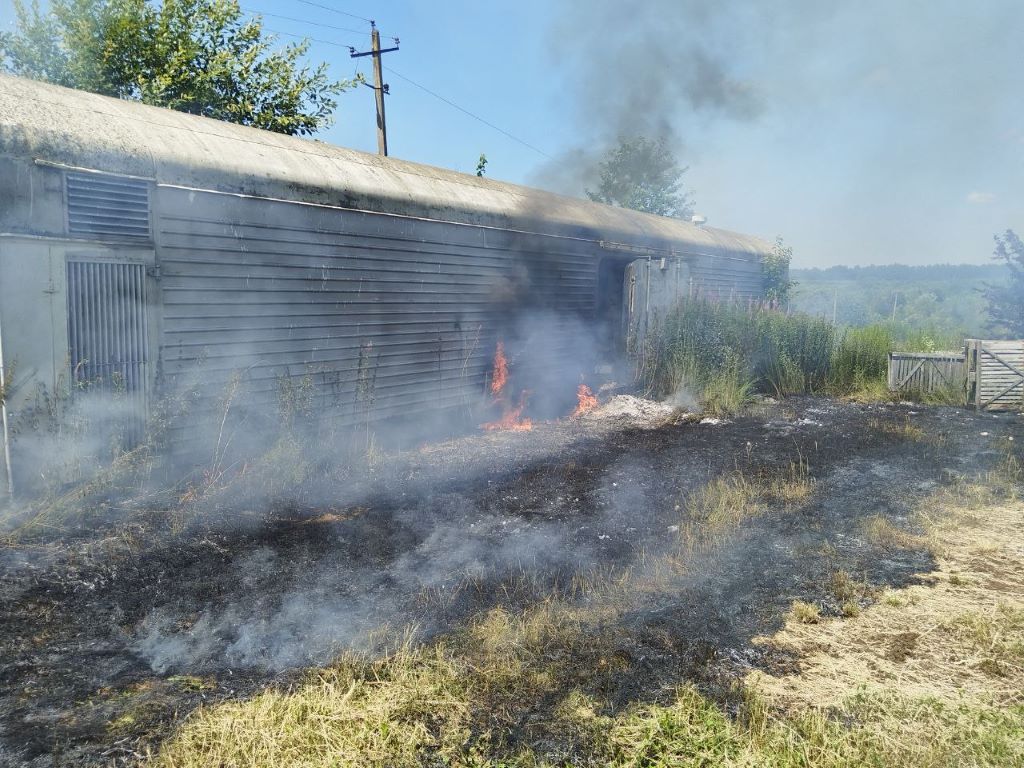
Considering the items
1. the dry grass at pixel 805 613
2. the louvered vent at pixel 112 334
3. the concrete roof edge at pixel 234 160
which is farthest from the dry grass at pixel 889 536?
the louvered vent at pixel 112 334

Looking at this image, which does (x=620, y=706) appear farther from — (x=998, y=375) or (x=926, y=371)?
(x=926, y=371)

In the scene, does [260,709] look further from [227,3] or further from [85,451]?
[227,3]

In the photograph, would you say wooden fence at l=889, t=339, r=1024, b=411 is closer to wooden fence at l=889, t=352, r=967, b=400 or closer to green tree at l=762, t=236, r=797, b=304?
wooden fence at l=889, t=352, r=967, b=400

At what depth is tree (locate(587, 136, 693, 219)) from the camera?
91.7 feet

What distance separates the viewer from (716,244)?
13859 mm

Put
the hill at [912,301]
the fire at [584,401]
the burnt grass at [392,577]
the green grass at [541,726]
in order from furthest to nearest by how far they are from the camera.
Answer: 1. the hill at [912,301]
2. the fire at [584,401]
3. the burnt grass at [392,577]
4. the green grass at [541,726]

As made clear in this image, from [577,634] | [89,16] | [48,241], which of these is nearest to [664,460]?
[577,634]

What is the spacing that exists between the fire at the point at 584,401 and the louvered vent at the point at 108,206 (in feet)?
20.3

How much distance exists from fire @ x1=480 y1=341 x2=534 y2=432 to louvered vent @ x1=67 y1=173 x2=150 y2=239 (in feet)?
15.0

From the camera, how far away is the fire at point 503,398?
8656 millimetres

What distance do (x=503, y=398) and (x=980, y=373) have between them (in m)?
6.99

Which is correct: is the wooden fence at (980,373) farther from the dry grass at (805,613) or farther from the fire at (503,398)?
the dry grass at (805,613)

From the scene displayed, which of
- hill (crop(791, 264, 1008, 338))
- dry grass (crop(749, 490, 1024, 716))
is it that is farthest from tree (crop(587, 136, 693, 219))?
dry grass (crop(749, 490, 1024, 716))

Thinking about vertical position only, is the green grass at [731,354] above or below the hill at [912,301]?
below
